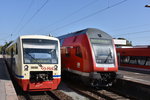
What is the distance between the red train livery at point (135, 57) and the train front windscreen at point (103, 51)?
1688 centimetres

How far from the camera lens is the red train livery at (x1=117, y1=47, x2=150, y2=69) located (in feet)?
89.2

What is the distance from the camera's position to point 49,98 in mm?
9336

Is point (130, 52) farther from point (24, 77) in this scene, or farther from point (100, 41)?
point (24, 77)

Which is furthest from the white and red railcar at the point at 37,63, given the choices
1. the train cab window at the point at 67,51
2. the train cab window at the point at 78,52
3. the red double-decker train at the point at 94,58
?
the train cab window at the point at 67,51

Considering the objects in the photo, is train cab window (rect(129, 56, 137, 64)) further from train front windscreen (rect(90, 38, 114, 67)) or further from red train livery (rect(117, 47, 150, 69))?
train front windscreen (rect(90, 38, 114, 67))

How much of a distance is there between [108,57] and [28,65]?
4.47 m

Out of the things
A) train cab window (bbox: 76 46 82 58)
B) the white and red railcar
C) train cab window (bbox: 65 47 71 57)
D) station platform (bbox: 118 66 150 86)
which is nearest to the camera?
the white and red railcar

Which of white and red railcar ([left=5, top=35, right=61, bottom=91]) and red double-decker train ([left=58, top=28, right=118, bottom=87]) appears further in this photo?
red double-decker train ([left=58, top=28, right=118, bottom=87])

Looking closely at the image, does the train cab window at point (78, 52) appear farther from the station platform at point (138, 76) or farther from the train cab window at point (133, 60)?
the train cab window at point (133, 60)

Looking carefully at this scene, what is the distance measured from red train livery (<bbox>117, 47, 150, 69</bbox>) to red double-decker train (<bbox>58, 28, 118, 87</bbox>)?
16.9 metres

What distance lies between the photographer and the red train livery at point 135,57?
2719cm

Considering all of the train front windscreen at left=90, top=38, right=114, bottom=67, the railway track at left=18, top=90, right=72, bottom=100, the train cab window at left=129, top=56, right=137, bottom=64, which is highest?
the train front windscreen at left=90, top=38, right=114, bottom=67

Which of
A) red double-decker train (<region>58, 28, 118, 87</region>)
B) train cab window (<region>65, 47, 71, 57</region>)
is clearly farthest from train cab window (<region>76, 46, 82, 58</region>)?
train cab window (<region>65, 47, 71, 57</region>)

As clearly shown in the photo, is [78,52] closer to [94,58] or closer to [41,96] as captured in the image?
[94,58]
